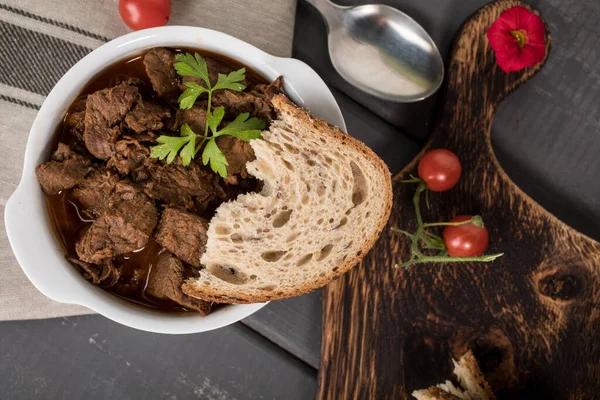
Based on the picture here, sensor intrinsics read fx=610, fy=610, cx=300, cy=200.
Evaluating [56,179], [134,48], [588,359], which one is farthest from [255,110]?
[588,359]

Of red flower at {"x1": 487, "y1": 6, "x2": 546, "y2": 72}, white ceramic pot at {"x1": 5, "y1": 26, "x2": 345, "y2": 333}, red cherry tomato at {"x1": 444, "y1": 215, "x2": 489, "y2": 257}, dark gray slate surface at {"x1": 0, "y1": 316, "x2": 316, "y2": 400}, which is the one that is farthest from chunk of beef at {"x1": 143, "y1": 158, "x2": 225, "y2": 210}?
red flower at {"x1": 487, "y1": 6, "x2": 546, "y2": 72}

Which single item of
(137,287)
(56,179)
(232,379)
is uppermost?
(56,179)

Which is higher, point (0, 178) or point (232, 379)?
point (0, 178)

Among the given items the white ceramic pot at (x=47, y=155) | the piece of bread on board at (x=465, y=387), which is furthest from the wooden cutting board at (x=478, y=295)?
the white ceramic pot at (x=47, y=155)

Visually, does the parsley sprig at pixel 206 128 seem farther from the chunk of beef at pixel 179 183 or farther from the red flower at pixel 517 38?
the red flower at pixel 517 38

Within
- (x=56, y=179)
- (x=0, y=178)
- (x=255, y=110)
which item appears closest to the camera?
(x=56, y=179)

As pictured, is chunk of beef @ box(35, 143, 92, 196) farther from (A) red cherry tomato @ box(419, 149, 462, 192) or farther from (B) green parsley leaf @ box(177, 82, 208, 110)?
(A) red cherry tomato @ box(419, 149, 462, 192)

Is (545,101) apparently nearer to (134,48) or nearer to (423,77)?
(423,77)
